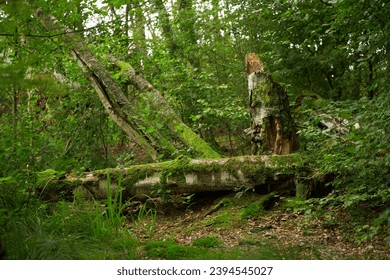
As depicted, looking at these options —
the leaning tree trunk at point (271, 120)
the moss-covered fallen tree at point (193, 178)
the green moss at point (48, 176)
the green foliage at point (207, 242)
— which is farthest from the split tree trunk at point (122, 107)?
the green foliage at point (207, 242)

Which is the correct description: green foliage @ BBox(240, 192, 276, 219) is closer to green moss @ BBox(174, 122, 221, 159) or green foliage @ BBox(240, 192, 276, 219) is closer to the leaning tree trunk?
the leaning tree trunk

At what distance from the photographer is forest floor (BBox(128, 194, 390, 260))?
149 inches

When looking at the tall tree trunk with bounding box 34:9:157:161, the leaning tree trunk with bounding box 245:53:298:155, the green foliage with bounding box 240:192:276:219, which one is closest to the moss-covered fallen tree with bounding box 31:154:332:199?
the green foliage with bounding box 240:192:276:219

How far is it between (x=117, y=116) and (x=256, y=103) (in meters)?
2.52

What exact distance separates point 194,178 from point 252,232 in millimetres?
1376

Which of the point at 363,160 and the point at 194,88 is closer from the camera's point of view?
the point at 363,160

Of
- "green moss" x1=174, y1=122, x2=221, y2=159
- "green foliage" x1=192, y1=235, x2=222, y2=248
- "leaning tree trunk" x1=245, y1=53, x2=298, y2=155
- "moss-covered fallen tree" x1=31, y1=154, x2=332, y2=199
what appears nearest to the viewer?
"green foliage" x1=192, y1=235, x2=222, y2=248

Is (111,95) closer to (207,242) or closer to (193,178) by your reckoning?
(193,178)

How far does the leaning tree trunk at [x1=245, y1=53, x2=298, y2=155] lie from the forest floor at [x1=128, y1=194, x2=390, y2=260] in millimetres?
851

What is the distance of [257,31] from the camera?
29.7ft

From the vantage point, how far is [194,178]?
592 centimetres

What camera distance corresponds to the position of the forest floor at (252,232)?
3.79 m

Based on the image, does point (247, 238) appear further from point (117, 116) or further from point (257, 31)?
point (257, 31)

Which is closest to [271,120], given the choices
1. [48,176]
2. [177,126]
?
[177,126]
